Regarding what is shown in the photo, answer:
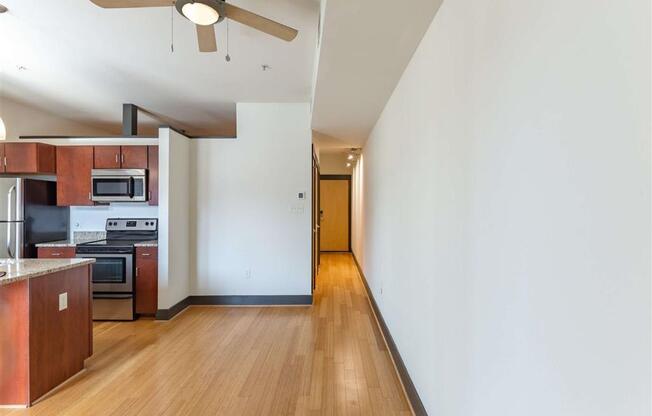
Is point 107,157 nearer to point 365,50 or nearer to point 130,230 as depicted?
point 130,230

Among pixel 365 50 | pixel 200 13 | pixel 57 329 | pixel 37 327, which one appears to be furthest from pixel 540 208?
pixel 57 329

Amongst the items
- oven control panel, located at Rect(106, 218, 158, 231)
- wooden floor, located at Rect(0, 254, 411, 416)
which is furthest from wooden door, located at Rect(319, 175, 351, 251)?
oven control panel, located at Rect(106, 218, 158, 231)

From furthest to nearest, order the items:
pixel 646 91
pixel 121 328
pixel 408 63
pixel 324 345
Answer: pixel 121 328
pixel 324 345
pixel 408 63
pixel 646 91

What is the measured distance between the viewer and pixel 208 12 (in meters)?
1.90

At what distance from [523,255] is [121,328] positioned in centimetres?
395

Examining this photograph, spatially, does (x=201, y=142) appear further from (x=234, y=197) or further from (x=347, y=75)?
(x=347, y=75)

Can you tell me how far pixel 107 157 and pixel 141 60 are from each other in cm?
146

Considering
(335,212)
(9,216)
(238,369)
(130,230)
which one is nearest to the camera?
(238,369)

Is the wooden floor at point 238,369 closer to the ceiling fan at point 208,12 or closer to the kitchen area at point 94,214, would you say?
the kitchen area at point 94,214

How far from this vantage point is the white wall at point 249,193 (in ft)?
13.9

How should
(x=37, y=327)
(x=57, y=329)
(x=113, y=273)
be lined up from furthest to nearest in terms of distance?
(x=113, y=273) < (x=57, y=329) < (x=37, y=327)

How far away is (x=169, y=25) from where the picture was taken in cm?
244

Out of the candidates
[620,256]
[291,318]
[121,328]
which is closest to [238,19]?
[620,256]

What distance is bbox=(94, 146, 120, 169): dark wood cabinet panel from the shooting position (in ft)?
12.8
